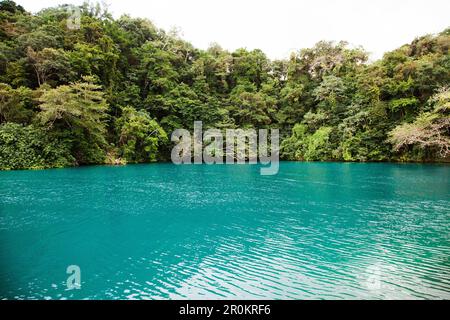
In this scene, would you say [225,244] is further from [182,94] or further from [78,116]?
[182,94]

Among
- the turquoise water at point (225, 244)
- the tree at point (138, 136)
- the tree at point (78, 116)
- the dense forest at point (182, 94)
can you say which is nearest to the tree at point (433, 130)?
the dense forest at point (182, 94)

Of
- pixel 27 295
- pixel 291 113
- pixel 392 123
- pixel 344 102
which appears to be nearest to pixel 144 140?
pixel 291 113

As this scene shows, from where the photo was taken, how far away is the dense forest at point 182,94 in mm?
25438

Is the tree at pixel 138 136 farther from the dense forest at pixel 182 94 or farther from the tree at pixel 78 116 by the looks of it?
the tree at pixel 78 116

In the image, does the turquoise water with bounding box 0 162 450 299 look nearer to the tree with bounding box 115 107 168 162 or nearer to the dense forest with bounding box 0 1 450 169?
the dense forest with bounding box 0 1 450 169

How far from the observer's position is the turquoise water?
17.5 ft

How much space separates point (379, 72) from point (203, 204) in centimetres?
2931

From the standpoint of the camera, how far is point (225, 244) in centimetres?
763

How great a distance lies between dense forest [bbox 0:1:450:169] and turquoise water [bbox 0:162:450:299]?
1247cm

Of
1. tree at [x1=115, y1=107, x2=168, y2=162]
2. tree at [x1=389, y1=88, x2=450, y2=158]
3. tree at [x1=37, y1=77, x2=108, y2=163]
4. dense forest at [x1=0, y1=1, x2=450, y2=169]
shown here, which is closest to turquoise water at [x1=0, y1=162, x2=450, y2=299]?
tree at [x1=37, y1=77, x2=108, y2=163]

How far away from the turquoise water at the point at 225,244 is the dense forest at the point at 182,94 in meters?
12.5

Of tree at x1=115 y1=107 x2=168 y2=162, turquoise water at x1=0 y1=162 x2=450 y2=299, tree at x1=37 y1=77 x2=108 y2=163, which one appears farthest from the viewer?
tree at x1=115 y1=107 x2=168 y2=162

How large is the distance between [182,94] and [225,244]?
33.4 m

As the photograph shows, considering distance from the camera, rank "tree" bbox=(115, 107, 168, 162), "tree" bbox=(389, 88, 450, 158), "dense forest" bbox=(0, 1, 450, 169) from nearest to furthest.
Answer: "dense forest" bbox=(0, 1, 450, 169) → "tree" bbox=(389, 88, 450, 158) → "tree" bbox=(115, 107, 168, 162)
